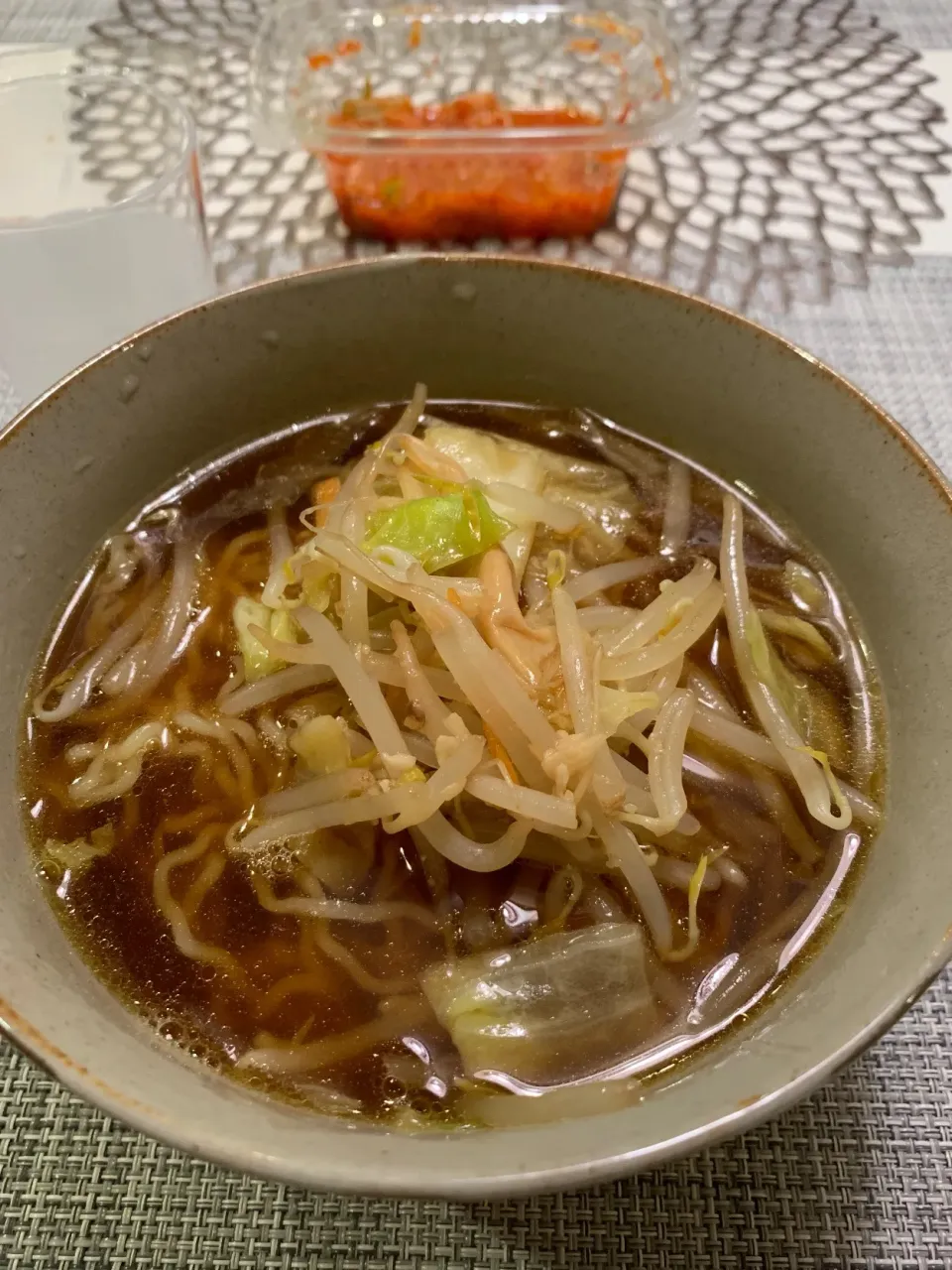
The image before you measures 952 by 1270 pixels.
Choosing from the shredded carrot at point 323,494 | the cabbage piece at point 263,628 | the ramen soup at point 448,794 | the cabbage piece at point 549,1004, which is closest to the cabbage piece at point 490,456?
A: the ramen soup at point 448,794

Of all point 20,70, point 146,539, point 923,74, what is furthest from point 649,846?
point 923,74

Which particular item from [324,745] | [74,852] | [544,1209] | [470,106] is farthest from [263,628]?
[470,106]

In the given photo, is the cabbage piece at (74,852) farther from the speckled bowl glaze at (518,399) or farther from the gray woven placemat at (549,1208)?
the gray woven placemat at (549,1208)

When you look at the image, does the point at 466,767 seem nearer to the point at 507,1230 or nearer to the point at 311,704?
the point at 311,704

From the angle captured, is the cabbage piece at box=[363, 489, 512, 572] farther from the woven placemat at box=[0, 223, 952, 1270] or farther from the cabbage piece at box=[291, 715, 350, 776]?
the woven placemat at box=[0, 223, 952, 1270]

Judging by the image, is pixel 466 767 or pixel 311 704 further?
pixel 311 704

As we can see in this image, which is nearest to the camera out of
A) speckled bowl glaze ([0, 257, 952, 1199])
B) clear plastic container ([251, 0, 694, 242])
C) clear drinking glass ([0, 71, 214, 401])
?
speckled bowl glaze ([0, 257, 952, 1199])

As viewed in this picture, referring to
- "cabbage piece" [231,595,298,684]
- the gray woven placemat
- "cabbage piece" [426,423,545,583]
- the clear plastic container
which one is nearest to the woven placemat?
the gray woven placemat
